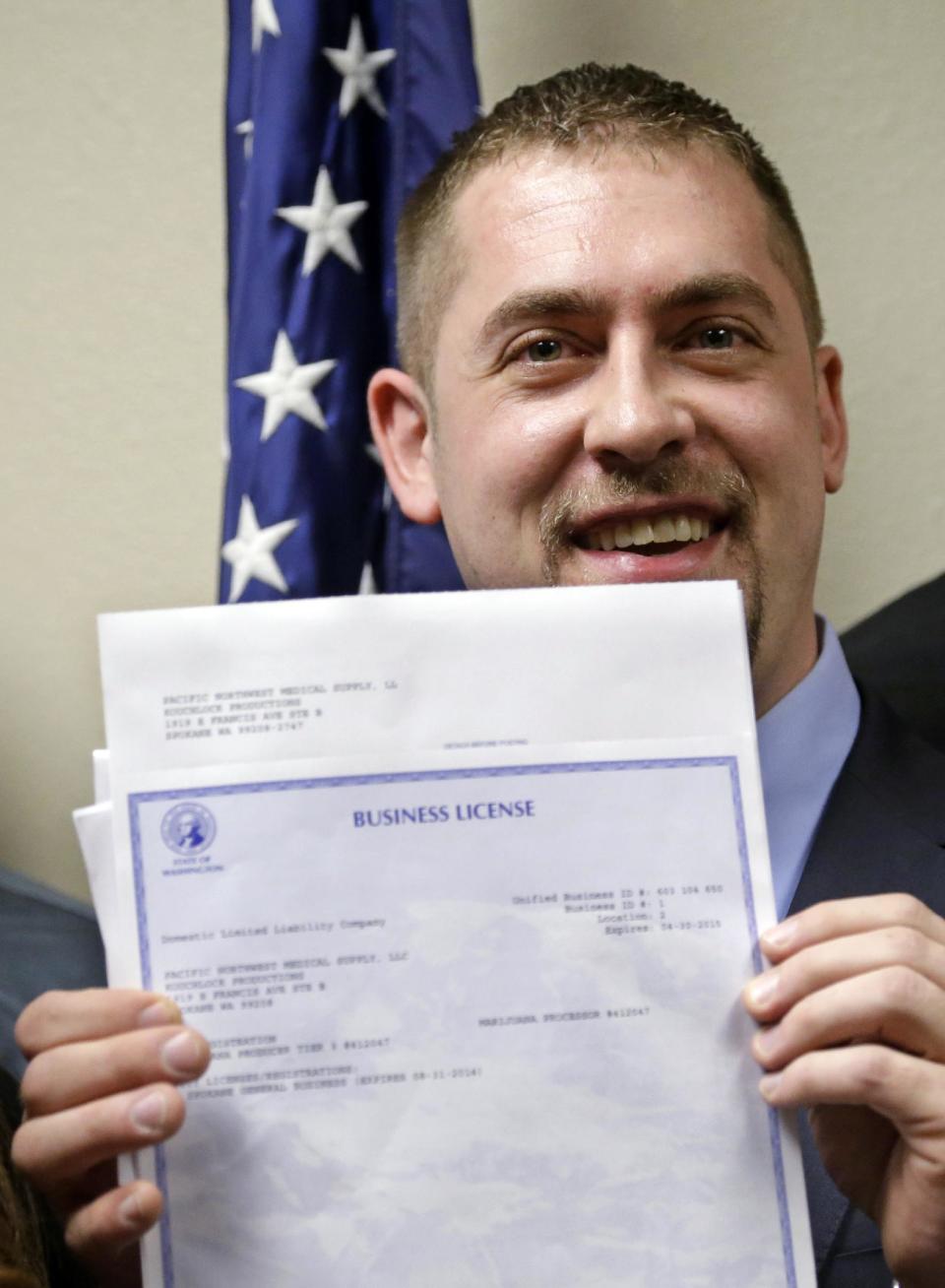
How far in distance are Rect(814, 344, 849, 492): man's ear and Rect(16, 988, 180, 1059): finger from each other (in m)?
0.81

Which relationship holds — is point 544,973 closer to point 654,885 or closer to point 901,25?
point 654,885

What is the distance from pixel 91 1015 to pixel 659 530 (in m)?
0.60

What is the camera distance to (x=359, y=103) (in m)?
1.54

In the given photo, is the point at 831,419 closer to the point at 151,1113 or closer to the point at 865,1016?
the point at 865,1016

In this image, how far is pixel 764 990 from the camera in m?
0.75

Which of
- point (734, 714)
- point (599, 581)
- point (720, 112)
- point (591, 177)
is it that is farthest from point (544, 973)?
point (720, 112)

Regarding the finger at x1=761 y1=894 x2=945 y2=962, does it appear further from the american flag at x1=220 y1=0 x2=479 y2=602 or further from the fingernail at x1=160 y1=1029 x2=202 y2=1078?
the american flag at x1=220 y1=0 x2=479 y2=602

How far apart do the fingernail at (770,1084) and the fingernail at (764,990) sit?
4cm

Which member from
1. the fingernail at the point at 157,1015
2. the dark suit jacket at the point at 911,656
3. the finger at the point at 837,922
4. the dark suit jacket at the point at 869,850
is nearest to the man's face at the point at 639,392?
the dark suit jacket at the point at 869,850

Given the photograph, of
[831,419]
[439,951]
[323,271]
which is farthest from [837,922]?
[323,271]

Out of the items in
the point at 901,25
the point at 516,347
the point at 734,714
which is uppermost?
the point at 901,25

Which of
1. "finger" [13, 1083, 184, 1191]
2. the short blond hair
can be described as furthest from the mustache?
"finger" [13, 1083, 184, 1191]

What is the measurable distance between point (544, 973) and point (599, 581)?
0.44 meters

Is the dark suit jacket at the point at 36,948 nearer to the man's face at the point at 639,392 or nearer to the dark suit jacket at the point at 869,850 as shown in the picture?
the man's face at the point at 639,392
